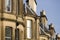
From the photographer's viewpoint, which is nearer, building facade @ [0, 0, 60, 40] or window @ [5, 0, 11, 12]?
building facade @ [0, 0, 60, 40]

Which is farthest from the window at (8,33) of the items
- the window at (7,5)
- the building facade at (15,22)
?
the window at (7,5)

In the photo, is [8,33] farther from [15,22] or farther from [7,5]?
[7,5]

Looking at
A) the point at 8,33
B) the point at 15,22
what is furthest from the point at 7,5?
the point at 8,33

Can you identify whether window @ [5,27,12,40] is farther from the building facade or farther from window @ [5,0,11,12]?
window @ [5,0,11,12]

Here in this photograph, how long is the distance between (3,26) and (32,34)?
8.80 m

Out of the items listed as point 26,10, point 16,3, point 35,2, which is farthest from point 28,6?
point 16,3

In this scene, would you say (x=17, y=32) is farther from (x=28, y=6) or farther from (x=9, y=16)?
(x=28, y=6)

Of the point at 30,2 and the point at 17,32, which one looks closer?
the point at 17,32

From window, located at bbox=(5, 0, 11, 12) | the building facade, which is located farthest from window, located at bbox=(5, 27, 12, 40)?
window, located at bbox=(5, 0, 11, 12)

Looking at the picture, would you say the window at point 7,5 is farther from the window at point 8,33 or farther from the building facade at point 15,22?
the window at point 8,33

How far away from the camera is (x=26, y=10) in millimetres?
46531

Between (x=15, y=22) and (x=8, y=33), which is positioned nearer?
(x=8, y=33)

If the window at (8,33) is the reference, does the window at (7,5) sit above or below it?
above

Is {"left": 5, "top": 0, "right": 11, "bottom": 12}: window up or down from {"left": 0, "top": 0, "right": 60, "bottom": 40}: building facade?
up
